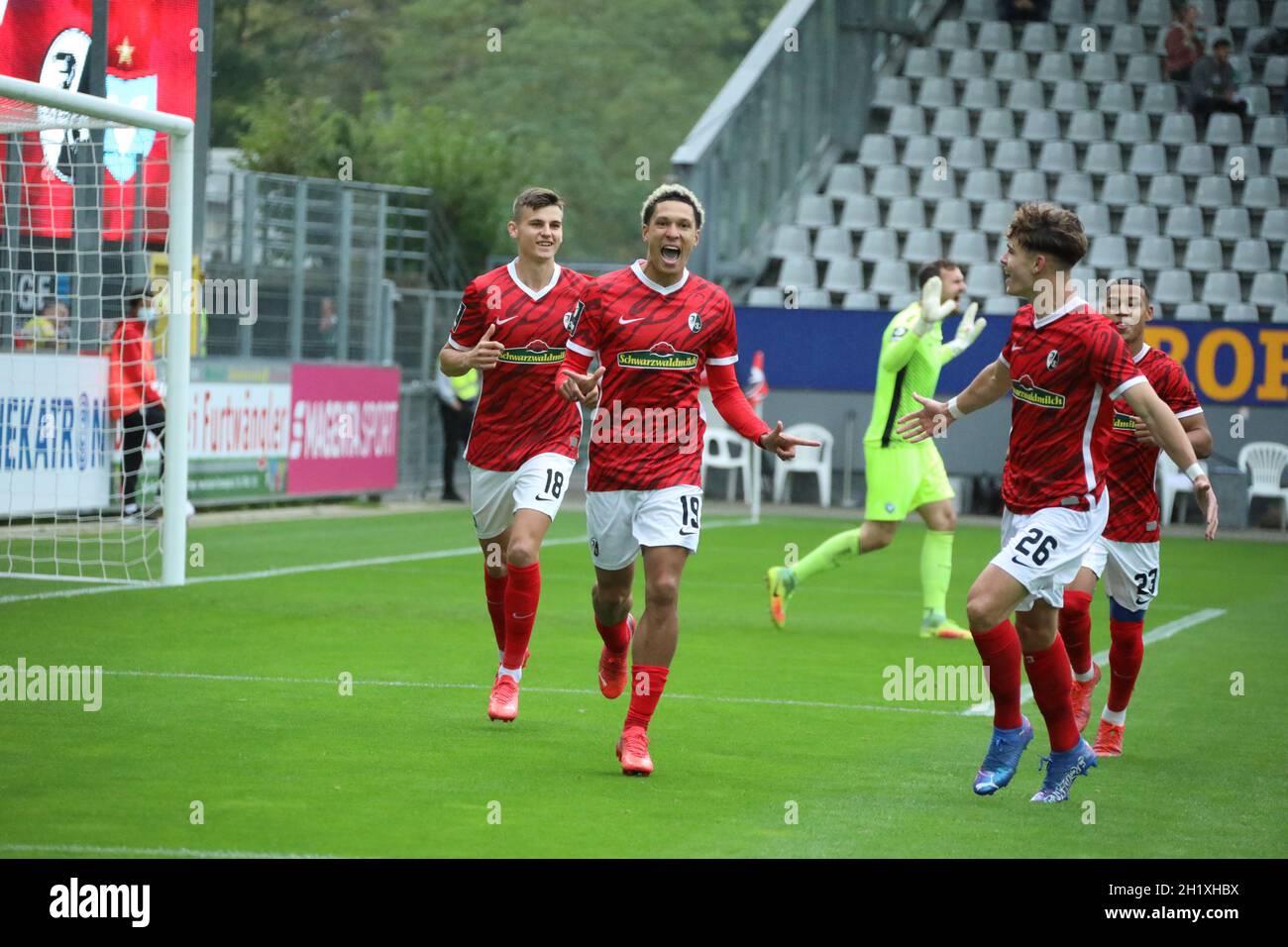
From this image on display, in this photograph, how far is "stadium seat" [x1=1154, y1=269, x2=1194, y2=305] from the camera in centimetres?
2438

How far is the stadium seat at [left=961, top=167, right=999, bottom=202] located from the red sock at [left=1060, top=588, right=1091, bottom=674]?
18.5 meters

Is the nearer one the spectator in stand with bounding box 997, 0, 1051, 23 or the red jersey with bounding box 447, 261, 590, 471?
the red jersey with bounding box 447, 261, 590, 471

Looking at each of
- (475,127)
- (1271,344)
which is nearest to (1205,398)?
(1271,344)

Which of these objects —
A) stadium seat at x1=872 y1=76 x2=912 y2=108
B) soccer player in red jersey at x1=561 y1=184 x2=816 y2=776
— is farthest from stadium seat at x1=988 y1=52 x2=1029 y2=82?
soccer player in red jersey at x1=561 y1=184 x2=816 y2=776

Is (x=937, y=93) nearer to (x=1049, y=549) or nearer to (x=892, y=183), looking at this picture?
(x=892, y=183)

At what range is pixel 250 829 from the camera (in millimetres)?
5730

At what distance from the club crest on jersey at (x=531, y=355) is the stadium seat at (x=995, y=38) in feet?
67.9

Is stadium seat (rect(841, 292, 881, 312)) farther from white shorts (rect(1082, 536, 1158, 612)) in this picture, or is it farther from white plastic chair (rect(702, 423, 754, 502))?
white shorts (rect(1082, 536, 1158, 612))

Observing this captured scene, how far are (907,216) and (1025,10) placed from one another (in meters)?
4.28

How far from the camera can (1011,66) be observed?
89.2 feet

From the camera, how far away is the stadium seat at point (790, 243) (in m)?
25.5

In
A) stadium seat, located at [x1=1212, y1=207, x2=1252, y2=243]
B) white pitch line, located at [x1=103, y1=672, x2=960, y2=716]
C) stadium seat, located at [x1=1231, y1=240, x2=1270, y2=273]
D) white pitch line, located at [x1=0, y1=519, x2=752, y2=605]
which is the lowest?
white pitch line, located at [x1=0, y1=519, x2=752, y2=605]

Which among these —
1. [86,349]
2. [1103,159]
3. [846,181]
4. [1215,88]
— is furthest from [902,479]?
[1215,88]

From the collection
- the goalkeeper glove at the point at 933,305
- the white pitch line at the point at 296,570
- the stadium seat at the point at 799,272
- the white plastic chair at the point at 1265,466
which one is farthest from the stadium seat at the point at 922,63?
the goalkeeper glove at the point at 933,305
